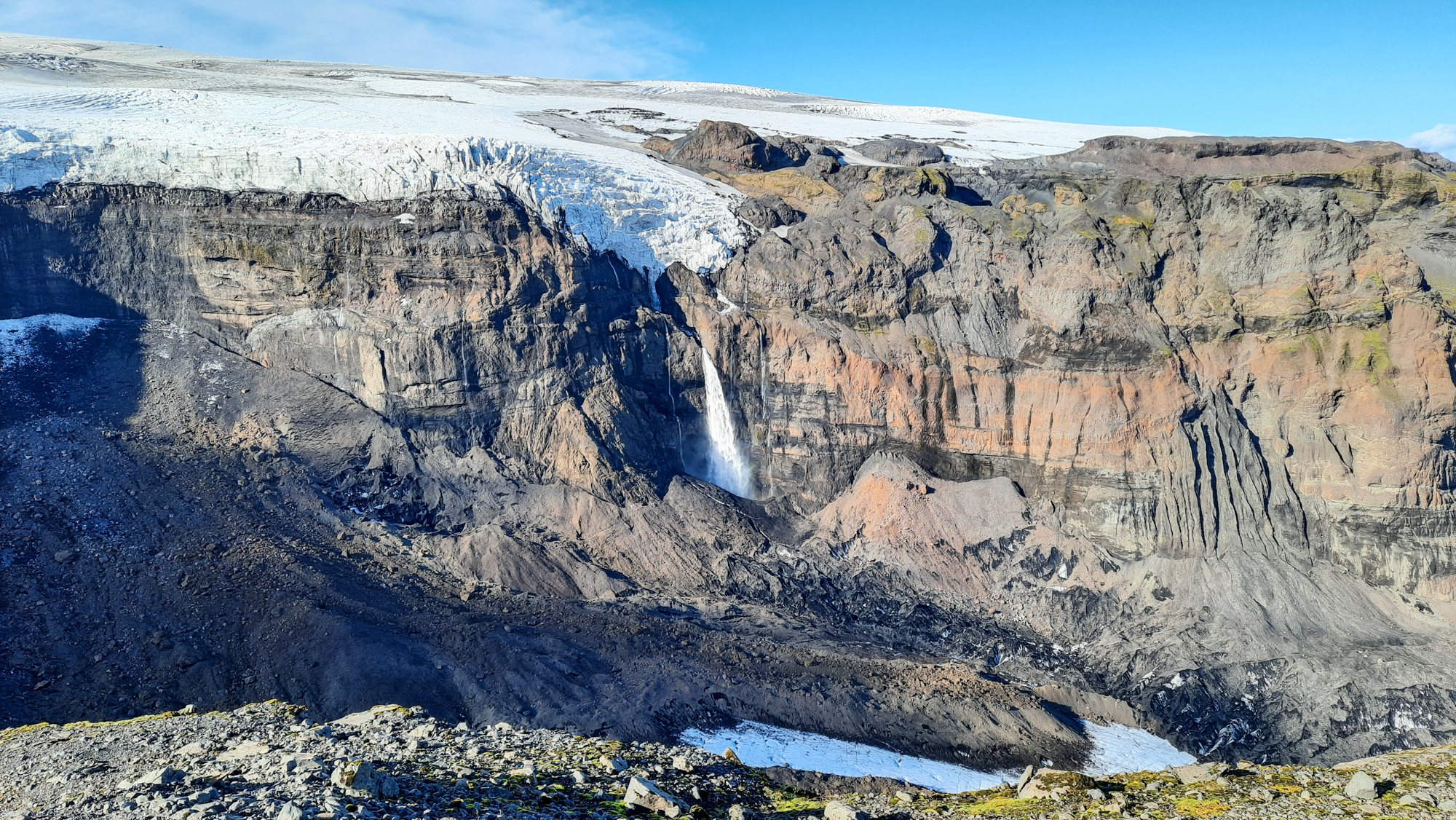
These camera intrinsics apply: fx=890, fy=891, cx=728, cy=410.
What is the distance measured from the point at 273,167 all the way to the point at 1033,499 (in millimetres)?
32293

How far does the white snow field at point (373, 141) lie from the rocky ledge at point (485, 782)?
2290 cm

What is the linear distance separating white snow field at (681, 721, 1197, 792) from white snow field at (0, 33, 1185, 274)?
67.6ft

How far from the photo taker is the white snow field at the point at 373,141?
1369 inches

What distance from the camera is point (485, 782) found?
14406 millimetres

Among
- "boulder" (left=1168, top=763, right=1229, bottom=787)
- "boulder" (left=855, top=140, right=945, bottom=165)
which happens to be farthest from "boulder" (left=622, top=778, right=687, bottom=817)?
"boulder" (left=855, top=140, right=945, bottom=165)

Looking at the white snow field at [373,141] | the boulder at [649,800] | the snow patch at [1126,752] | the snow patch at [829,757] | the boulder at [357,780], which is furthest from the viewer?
the white snow field at [373,141]

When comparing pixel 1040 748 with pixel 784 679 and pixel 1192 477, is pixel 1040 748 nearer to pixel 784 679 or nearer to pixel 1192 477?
pixel 784 679

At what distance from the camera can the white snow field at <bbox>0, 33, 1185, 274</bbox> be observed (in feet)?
114

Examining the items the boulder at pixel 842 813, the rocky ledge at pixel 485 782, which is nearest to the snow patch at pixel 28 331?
the rocky ledge at pixel 485 782

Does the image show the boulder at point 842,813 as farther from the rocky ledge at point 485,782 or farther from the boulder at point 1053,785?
the boulder at point 1053,785

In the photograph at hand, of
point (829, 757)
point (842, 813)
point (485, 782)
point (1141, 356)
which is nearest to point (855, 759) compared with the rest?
point (829, 757)

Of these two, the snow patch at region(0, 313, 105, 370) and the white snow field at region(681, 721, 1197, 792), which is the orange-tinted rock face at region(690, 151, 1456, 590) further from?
the snow patch at region(0, 313, 105, 370)

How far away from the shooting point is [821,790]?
21328 mm

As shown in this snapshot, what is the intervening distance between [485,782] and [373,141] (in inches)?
1124
